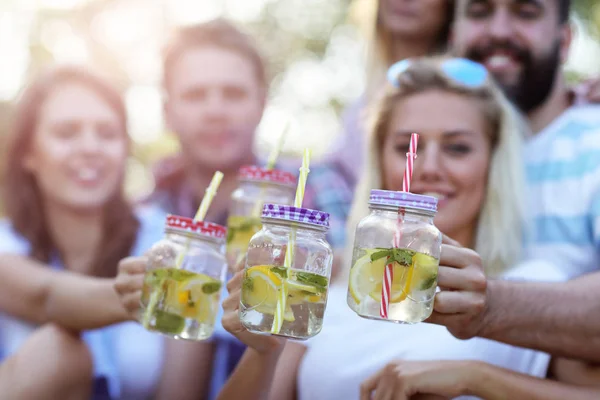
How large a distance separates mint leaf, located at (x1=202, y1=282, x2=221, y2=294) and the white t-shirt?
2.27 ft

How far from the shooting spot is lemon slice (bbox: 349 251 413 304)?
82.9 inches

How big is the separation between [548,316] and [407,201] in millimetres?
751

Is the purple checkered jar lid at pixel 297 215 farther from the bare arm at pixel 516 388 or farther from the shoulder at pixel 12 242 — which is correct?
the shoulder at pixel 12 242

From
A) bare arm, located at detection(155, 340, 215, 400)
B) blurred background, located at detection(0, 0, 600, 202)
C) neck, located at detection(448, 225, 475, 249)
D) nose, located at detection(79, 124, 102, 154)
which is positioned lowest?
bare arm, located at detection(155, 340, 215, 400)

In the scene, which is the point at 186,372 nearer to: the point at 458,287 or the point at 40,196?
the point at 40,196

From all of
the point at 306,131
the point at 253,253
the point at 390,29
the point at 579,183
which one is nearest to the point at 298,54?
the point at 306,131

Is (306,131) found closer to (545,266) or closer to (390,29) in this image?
(390,29)

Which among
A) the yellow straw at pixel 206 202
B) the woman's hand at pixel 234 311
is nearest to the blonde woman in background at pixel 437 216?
the woman's hand at pixel 234 311

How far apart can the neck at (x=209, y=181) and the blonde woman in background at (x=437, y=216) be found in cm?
90

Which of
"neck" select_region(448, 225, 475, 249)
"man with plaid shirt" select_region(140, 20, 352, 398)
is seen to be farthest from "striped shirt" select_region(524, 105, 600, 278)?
"man with plaid shirt" select_region(140, 20, 352, 398)

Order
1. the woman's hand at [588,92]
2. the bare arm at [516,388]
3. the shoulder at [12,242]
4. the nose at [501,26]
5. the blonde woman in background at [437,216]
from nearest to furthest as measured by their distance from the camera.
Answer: the bare arm at [516,388] → the blonde woman in background at [437,216] → the nose at [501,26] → the woman's hand at [588,92] → the shoulder at [12,242]

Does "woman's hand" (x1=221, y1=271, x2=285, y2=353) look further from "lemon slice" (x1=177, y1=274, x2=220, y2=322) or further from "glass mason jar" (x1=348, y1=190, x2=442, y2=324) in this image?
"glass mason jar" (x1=348, y1=190, x2=442, y2=324)

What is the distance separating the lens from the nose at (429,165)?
308 centimetres

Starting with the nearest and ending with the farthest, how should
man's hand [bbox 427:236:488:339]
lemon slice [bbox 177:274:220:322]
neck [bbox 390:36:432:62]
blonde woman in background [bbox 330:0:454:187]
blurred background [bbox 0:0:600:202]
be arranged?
man's hand [bbox 427:236:488:339], lemon slice [bbox 177:274:220:322], blonde woman in background [bbox 330:0:454:187], neck [bbox 390:36:432:62], blurred background [bbox 0:0:600:202]
